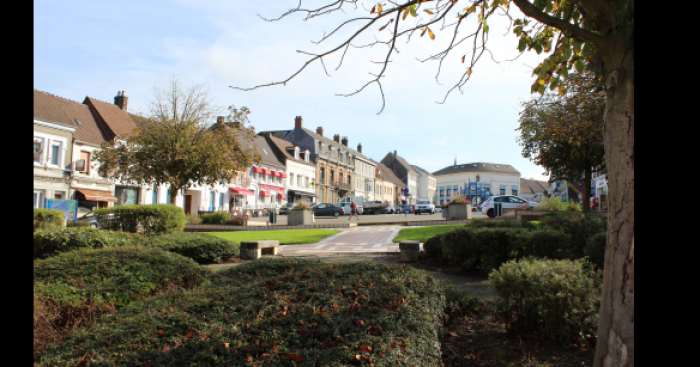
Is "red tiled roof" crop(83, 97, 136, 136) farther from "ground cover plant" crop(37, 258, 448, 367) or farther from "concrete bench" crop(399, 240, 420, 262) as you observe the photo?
"ground cover plant" crop(37, 258, 448, 367)

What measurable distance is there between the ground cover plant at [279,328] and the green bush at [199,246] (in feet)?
19.1

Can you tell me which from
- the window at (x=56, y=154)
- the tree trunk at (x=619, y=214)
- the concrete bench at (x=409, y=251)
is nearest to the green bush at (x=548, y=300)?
the tree trunk at (x=619, y=214)

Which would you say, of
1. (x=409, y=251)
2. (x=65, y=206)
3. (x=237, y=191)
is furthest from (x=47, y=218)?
(x=237, y=191)

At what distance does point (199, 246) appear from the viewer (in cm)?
1071

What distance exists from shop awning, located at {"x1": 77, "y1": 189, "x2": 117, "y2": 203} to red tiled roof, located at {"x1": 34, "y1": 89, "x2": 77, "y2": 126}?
539 centimetres

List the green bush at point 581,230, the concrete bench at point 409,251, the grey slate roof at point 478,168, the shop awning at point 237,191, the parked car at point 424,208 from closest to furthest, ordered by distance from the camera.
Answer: the green bush at point 581,230, the concrete bench at point 409,251, the parked car at point 424,208, the shop awning at point 237,191, the grey slate roof at point 478,168

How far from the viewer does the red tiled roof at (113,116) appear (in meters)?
38.5

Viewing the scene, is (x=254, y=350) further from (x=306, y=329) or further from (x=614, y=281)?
(x=614, y=281)

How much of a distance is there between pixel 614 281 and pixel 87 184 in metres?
39.2

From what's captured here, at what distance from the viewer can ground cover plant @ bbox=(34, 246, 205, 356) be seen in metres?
4.60

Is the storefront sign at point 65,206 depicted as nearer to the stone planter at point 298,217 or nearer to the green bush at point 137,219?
the green bush at point 137,219

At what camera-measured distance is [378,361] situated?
2783mm

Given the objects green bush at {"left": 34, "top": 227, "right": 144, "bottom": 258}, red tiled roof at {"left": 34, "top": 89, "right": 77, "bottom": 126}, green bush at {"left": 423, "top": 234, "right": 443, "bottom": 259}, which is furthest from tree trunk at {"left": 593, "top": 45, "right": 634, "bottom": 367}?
red tiled roof at {"left": 34, "top": 89, "right": 77, "bottom": 126}
